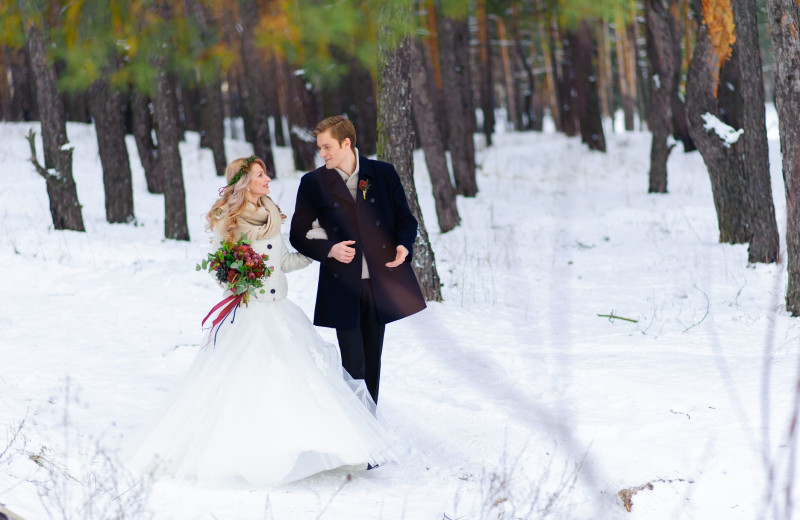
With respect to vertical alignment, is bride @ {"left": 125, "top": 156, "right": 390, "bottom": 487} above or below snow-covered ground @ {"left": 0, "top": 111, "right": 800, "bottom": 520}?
above

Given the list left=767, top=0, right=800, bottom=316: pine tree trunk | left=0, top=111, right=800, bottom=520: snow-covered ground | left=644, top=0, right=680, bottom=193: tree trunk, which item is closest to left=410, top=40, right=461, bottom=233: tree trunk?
left=0, top=111, right=800, bottom=520: snow-covered ground

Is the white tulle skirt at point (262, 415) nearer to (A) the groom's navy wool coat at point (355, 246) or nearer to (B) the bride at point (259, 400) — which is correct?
(B) the bride at point (259, 400)

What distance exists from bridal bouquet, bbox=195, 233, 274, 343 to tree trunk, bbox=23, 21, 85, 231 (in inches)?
328

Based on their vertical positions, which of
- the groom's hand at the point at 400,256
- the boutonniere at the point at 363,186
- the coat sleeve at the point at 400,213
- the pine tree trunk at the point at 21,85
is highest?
the pine tree trunk at the point at 21,85

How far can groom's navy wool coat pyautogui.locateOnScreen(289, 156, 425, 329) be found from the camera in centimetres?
476

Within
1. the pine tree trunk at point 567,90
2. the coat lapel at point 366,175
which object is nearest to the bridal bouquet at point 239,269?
the coat lapel at point 366,175

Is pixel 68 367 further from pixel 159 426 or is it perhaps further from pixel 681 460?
pixel 681 460

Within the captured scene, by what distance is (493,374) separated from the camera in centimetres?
663

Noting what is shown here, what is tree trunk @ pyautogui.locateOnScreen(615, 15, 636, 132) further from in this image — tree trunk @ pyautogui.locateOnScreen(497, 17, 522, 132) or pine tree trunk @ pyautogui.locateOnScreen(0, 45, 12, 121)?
pine tree trunk @ pyautogui.locateOnScreen(0, 45, 12, 121)

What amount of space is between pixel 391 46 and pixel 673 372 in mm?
4534

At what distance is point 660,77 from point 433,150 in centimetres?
607

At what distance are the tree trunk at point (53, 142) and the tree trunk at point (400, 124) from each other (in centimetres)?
564

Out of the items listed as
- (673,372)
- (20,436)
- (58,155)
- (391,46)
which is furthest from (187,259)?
(673,372)

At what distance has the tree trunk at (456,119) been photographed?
16.4 metres
